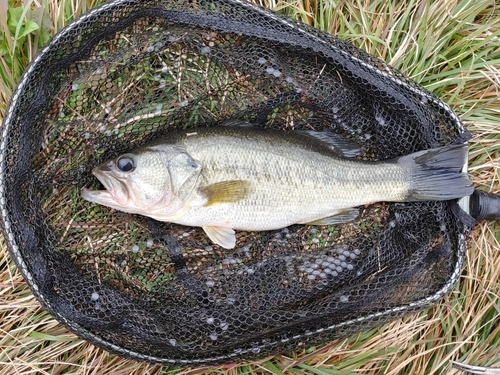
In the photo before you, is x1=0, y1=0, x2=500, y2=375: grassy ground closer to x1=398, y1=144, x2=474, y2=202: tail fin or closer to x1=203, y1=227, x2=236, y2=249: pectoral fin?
x1=398, y1=144, x2=474, y2=202: tail fin

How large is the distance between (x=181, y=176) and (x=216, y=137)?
34 cm

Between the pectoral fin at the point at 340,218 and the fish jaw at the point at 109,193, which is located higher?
the fish jaw at the point at 109,193

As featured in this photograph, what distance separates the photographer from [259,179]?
3.02 m

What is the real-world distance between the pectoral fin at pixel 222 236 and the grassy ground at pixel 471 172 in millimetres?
890

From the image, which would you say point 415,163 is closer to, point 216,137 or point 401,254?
point 401,254

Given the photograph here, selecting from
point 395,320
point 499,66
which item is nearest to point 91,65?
point 395,320

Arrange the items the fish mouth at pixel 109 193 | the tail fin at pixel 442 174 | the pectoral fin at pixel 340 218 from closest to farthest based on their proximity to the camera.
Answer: the fish mouth at pixel 109 193, the tail fin at pixel 442 174, the pectoral fin at pixel 340 218

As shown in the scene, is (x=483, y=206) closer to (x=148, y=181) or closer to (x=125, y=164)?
(x=148, y=181)

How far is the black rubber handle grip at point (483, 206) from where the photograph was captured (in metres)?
3.12

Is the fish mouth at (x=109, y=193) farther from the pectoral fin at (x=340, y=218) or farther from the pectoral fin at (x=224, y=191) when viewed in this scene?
the pectoral fin at (x=340, y=218)

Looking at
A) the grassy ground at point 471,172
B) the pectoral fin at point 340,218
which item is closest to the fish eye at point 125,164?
the grassy ground at point 471,172

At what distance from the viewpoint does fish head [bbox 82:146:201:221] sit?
2.88 meters


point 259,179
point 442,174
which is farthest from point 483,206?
point 259,179

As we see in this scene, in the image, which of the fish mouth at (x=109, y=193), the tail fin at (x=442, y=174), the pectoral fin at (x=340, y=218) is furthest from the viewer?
the pectoral fin at (x=340, y=218)
